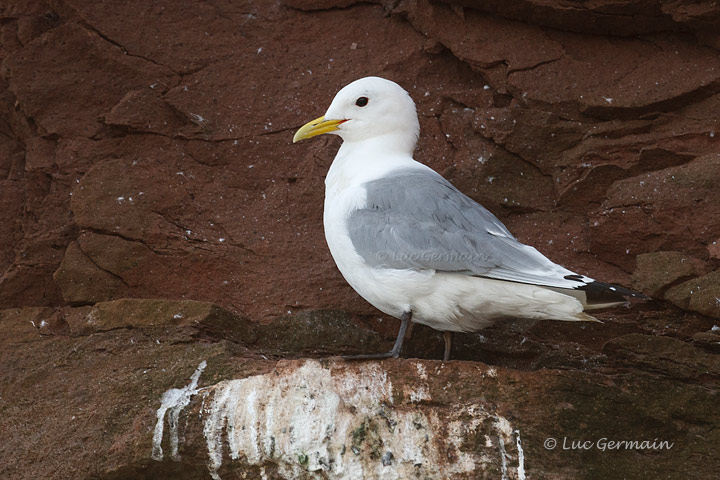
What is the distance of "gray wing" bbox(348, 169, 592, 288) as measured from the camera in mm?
3541

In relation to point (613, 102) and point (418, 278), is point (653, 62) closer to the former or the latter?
point (613, 102)

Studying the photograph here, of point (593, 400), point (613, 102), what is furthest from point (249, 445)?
point (613, 102)

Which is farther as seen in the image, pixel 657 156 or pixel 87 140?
pixel 87 140

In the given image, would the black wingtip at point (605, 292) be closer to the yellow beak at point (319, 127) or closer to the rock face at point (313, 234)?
the rock face at point (313, 234)

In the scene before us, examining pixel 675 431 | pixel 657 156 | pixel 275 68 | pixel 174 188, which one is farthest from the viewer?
pixel 275 68

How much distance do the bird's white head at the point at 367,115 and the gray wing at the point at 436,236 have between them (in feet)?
1.43

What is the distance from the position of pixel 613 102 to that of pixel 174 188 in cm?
245

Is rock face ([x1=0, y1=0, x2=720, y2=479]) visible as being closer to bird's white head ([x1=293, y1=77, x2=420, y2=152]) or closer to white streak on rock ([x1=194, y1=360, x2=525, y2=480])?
white streak on rock ([x1=194, y1=360, x2=525, y2=480])

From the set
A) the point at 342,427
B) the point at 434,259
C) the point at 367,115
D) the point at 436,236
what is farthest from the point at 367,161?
the point at 342,427

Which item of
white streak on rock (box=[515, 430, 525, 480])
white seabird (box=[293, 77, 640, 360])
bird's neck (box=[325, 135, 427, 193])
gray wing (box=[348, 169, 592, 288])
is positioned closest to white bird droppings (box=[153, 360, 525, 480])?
white streak on rock (box=[515, 430, 525, 480])

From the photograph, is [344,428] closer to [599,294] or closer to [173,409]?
[173,409]

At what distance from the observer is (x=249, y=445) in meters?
3.47

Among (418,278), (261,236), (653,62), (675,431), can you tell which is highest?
Answer: (653,62)

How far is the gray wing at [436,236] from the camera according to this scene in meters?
3.54
